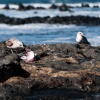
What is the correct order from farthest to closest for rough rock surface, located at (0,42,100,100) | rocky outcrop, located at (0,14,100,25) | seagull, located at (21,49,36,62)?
rocky outcrop, located at (0,14,100,25), seagull, located at (21,49,36,62), rough rock surface, located at (0,42,100,100)

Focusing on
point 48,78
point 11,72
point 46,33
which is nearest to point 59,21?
point 46,33

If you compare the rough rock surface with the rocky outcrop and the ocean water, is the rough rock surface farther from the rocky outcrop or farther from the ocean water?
the rocky outcrop

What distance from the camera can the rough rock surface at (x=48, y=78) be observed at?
30.9 ft

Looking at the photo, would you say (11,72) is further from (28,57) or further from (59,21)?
(59,21)

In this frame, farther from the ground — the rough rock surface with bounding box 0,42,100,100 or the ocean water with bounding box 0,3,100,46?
the rough rock surface with bounding box 0,42,100,100

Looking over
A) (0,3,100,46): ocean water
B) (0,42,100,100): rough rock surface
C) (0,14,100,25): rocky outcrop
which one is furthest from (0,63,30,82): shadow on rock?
(0,14,100,25): rocky outcrop

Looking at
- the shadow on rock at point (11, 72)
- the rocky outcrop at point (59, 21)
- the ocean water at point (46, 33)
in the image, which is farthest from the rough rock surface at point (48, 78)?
the rocky outcrop at point (59, 21)

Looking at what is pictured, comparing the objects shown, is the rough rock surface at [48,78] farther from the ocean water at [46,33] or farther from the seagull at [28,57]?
the ocean water at [46,33]

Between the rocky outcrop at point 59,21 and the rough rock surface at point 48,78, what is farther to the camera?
the rocky outcrop at point 59,21

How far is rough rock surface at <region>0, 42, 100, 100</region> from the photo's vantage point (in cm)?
942

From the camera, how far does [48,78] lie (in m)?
9.91

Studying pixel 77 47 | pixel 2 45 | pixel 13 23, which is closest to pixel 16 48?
pixel 2 45

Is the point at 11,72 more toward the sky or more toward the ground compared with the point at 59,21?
more toward the sky

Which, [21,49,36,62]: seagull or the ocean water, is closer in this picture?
[21,49,36,62]: seagull
